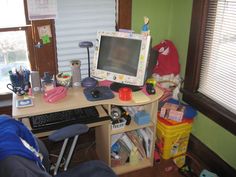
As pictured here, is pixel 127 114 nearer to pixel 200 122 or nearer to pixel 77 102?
pixel 77 102

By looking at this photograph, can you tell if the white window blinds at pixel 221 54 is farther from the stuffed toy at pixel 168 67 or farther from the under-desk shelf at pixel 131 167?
the under-desk shelf at pixel 131 167

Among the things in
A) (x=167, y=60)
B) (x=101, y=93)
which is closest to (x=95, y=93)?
(x=101, y=93)

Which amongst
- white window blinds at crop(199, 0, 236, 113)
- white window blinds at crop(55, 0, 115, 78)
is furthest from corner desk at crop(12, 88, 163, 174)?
white window blinds at crop(199, 0, 236, 113)

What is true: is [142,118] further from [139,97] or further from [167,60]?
[167,60]

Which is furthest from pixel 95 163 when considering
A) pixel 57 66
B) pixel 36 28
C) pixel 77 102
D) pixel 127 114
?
pixel 36 28

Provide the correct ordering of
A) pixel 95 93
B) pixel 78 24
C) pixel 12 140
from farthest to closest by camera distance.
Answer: pixel 78 24
pixel 95 93
pixel 12 140

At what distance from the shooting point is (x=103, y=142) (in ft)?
7.55

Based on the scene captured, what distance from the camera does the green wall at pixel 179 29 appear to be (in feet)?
7.33

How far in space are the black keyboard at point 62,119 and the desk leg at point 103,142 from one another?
17cm

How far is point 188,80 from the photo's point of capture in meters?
2.45

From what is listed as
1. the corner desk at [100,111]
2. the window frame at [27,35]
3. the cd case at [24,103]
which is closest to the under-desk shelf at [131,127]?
the corner desk at [100,111]

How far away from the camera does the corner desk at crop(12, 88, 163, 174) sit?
187 cm

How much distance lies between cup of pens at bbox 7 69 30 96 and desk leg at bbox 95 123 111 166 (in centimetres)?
66

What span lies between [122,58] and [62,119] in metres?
0.63
